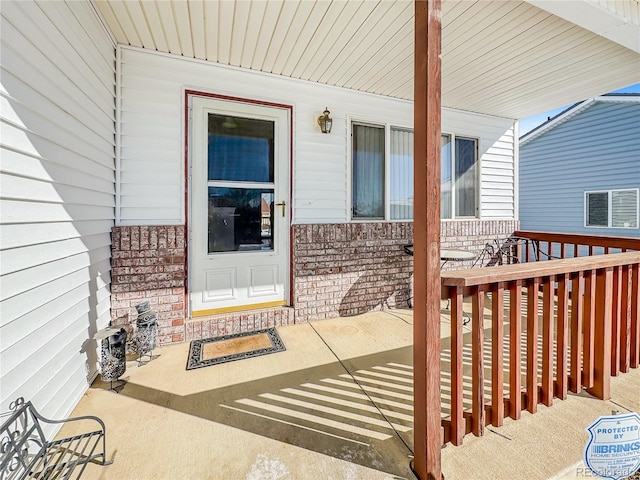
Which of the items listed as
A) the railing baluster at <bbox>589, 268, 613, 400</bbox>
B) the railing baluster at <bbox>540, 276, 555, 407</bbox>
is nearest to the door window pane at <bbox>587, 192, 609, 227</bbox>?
the railing baluster at <bbox>589, 268, 613, 400</bbox>

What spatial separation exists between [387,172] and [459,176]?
1.50 m

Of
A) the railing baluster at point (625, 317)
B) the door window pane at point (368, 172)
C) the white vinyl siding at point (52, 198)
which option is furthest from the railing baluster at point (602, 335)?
the white vinyl siding at point (52, 198)

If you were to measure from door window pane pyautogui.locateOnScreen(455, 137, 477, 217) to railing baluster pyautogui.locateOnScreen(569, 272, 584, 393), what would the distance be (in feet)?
9.55

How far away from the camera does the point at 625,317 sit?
7.55 feet

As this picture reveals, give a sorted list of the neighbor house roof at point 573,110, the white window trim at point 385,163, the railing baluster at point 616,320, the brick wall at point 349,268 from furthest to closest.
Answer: the neighbor house roof at point 573,110 < the white window trim at point 385,163 < the brick wall at point 349,268 < the railing baluster at point 616,320

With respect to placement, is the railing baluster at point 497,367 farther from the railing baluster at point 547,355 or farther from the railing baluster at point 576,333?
the railing baluster at point 576,333

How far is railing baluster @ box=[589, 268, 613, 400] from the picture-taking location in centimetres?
201

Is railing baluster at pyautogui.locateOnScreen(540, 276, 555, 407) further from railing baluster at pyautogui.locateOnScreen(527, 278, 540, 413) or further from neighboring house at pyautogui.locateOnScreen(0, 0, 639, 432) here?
neighboring house at pyautogui.locateOnScreen(0, 0, 639, 432)

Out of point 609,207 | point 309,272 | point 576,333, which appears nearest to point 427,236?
point 576,333

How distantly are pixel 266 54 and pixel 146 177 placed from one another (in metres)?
1.75

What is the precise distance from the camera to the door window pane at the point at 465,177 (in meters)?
4.76

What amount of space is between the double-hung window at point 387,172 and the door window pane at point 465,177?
2.4 inches

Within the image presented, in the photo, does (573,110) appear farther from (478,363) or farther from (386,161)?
(478,363)

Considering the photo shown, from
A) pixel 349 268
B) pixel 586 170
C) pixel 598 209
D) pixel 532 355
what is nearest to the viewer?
pixel 532 355
